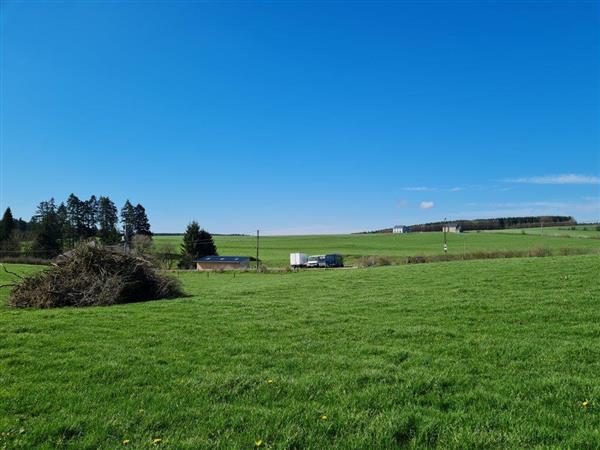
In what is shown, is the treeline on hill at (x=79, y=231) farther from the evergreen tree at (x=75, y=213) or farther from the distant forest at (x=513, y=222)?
the distant forest at (x=513, y=222)

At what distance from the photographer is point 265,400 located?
5.16 meters

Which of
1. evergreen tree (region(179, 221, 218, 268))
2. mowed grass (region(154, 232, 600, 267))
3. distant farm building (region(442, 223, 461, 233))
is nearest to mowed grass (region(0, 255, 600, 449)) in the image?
mowed grass (region(154, 232, 600, 267))

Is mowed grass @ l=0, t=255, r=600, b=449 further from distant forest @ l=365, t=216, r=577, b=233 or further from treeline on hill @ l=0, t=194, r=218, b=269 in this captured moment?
distant forest @ l=365, t=216, r=577, b=233

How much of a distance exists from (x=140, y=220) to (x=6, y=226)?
25.6m

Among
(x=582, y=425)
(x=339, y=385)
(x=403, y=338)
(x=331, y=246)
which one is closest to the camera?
(x=582, y=425)

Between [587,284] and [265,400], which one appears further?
[587,284]

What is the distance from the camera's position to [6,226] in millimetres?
83500

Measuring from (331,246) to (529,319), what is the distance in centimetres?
9384

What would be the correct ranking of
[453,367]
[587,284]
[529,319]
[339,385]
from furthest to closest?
[587,284] → [529,319] → [453,367] → [339,385]

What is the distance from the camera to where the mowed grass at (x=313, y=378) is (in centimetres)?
425

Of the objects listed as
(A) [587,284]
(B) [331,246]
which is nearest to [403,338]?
(A) [587,284]

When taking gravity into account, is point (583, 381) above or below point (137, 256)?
below

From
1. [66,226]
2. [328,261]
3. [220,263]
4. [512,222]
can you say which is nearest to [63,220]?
[66,226]

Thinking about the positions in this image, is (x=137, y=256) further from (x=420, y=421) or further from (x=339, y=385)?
(x=420, y=421)
